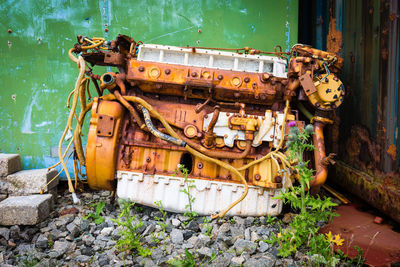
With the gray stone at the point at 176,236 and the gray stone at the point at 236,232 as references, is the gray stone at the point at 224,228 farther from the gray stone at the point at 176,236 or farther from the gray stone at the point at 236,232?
the gray stone at the point at 176,236

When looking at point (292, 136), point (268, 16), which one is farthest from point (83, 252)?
point (268, 16)

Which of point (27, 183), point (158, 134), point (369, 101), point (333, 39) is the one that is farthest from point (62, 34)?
point (369, 101)

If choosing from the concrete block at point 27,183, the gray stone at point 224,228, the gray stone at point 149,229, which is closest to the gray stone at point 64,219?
the concrete block at point 27,183

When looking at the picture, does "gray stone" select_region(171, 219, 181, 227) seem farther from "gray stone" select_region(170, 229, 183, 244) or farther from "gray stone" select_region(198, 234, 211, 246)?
"gray stone" select_region(198, 234, 211, 246)

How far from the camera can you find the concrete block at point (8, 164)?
130 inches

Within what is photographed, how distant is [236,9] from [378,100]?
2318 mm

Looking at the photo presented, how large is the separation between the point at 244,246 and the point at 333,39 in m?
3.06

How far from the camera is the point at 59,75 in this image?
12.5 ft

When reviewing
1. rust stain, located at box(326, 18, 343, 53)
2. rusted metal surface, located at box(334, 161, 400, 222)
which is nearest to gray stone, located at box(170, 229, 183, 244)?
rusted metal surface, located at box(334, 161, 400, 222)

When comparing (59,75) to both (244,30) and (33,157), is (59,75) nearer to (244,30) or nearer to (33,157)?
(33,157)

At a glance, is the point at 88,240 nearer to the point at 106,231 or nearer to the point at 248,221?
the point at 106,231

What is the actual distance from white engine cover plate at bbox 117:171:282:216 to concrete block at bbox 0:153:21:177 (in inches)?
63.2

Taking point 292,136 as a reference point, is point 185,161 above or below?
below

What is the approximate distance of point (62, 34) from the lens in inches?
150
